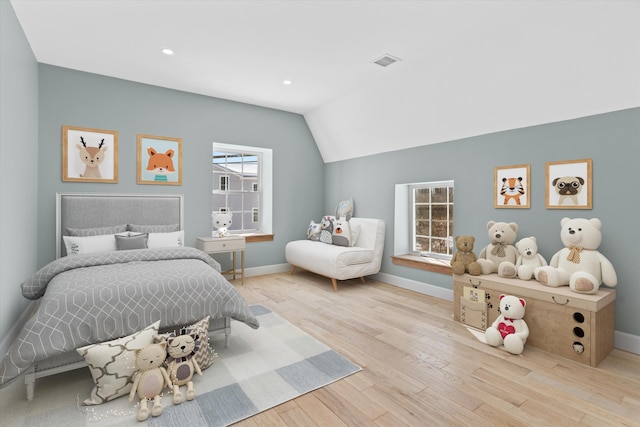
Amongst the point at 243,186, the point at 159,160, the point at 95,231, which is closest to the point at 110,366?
Result: the point at 95,231

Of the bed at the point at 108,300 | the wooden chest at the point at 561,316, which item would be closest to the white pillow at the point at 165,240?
the bed at the point at 108,300

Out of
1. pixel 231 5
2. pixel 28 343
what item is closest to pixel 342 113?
pixel 231 5

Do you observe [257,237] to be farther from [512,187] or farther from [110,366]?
[512,187]

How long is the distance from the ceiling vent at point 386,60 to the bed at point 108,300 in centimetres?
252

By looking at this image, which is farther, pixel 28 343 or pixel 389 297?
pixel 389 297

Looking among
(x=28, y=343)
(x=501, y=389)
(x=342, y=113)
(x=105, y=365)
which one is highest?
(x=342, y=113)

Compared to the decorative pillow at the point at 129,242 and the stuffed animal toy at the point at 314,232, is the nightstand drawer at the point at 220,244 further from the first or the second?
the stuffed animal toy at the point at 314,232

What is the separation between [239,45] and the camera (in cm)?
294

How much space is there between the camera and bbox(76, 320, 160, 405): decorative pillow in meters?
1.71

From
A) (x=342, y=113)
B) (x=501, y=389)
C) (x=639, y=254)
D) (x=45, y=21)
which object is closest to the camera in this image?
(x=501, y=389)

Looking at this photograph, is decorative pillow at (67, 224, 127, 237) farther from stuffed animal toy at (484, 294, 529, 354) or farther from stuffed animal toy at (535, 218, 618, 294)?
stuffed animal toy at (535, 218, 618, 294)

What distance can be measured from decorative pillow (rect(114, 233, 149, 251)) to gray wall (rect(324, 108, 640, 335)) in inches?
119

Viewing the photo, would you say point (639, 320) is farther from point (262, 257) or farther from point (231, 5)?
point (262, 257)

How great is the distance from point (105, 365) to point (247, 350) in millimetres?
927
